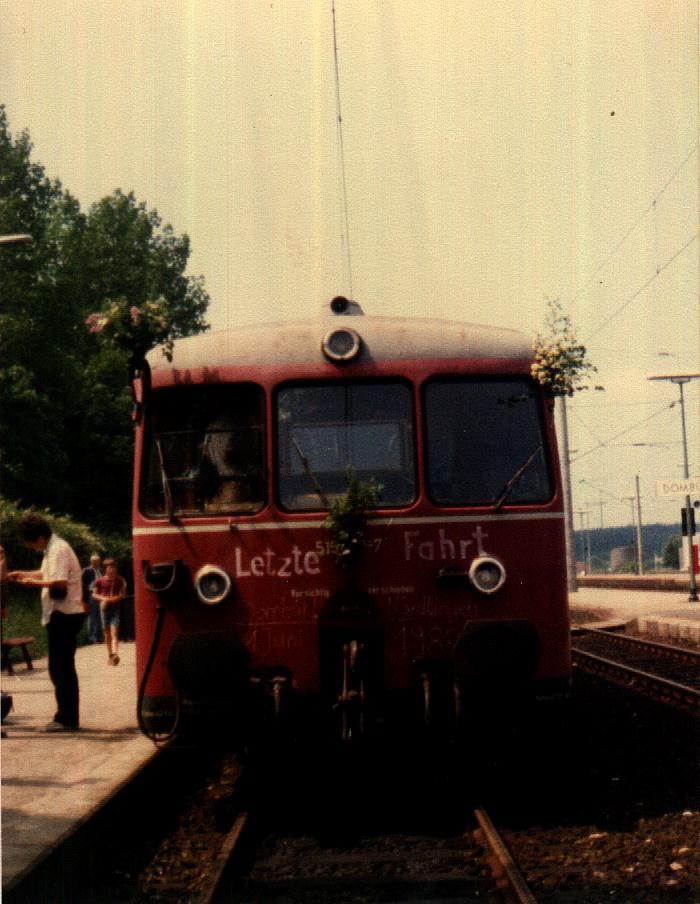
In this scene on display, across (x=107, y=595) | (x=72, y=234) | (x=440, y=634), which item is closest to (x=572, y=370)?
(x=440, y=634)

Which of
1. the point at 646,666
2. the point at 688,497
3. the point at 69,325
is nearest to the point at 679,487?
the point at 688,497

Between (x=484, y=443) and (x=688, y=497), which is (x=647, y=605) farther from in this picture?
(x=484, y=443)

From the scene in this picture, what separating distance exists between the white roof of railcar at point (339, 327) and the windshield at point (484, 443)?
206 millimetres

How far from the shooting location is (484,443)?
7902 mm

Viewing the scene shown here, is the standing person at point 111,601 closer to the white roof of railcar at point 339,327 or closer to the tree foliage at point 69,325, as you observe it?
the white roof of railcar at point 339,327

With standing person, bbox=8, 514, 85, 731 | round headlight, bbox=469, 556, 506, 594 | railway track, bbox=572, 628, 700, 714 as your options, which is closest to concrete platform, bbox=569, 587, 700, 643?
railway track, bbox=572, 628, 700, 714

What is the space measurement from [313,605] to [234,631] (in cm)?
47

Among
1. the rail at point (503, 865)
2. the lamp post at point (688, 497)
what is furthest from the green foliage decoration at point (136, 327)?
the lamp post at point (688, 497)

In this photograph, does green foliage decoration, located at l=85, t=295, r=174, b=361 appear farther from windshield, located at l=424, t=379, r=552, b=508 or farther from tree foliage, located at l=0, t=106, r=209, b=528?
tree foliage, located at l=0, t=106, r=209, b=528

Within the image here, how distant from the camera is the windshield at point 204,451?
782 cm

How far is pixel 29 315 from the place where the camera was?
44.7 metres

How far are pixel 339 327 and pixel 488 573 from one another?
1.67m

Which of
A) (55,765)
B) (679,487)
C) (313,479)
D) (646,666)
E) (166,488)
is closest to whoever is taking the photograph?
(313,479)

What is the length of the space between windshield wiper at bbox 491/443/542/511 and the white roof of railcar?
58cm
